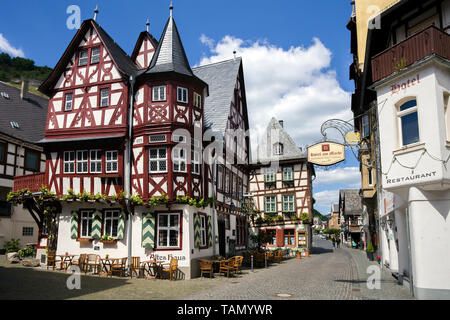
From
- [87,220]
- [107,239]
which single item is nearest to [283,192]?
[87,220]

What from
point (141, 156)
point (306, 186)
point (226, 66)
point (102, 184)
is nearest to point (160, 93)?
point (141, 156)

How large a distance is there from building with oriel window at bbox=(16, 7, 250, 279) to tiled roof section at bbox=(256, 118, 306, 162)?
18617 mm

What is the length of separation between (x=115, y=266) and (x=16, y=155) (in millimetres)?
15470

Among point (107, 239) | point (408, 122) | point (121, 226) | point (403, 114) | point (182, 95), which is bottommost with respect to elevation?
point (107, 239)

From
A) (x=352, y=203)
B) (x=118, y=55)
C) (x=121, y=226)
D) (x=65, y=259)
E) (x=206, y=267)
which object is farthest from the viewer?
(x=352, y=203)

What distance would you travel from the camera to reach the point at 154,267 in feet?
56.5

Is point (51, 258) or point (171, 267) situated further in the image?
point (51, 258)

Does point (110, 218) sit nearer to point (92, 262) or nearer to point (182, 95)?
point (92, 262)

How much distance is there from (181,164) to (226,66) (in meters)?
12.8

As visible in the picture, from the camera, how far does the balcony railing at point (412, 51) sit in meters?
11.1

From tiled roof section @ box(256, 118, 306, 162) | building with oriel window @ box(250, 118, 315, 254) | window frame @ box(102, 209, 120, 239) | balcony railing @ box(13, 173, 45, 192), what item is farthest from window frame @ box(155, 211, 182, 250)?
tiled roof section @ box(256, 118, 306, 162)
